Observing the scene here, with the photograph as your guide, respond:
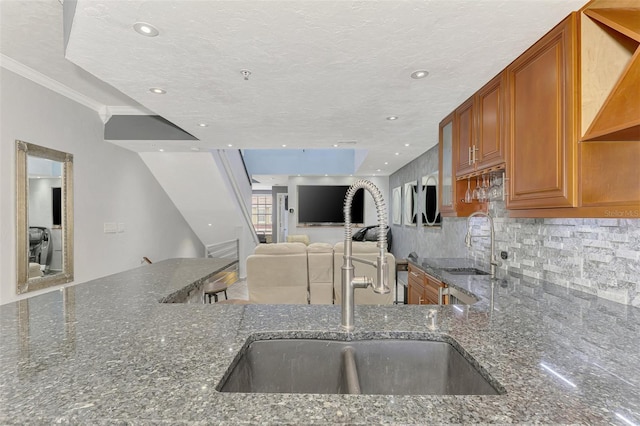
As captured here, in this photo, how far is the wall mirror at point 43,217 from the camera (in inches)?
106

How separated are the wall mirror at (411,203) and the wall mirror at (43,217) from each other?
15.9ft

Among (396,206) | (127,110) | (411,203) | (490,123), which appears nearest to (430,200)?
(411,203)

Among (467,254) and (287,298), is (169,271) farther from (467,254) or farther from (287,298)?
(467,254)

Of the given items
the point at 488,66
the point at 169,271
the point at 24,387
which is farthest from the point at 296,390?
the point at 488,66

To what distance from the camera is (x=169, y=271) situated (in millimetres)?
2066

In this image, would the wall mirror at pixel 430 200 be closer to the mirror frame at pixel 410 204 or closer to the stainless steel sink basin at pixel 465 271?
the mirror frame at pixel 410 204

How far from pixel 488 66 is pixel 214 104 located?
2.04 meters

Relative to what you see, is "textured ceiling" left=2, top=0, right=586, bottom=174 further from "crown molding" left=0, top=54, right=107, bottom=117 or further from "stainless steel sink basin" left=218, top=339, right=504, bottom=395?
"stainless steel sink basin" left=218, top=339, right=504, bottom=395

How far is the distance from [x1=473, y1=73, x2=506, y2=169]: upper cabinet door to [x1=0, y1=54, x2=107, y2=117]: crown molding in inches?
151

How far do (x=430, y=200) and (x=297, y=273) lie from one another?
2.36 metres

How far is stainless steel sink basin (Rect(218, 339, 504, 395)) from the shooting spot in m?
0.98

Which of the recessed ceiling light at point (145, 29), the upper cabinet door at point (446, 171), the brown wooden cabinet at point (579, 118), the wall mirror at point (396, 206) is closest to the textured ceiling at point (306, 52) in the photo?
the recessed ceiling light at point (145, 29)

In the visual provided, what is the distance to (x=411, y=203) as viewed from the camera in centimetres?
562

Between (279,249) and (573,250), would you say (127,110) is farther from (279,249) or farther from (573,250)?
(573,250)
